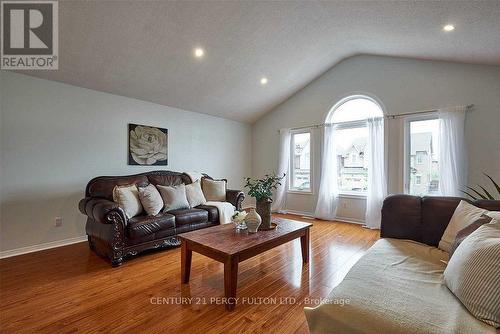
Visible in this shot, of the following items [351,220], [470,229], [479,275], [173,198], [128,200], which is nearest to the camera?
[479,275]

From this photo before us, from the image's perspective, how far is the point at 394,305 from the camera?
1.09m

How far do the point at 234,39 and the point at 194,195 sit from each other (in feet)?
8.19

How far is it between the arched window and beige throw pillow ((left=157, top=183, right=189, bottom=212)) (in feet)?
10.8

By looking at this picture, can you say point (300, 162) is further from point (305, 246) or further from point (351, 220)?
point (305, 246)

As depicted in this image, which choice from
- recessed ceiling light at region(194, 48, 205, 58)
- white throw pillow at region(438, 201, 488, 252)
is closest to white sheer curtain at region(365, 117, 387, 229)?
white throw pillow at region(438, 201, 488, 252)

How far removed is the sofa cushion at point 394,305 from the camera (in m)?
0.97

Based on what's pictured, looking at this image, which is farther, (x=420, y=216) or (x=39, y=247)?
(x=39, y=247)

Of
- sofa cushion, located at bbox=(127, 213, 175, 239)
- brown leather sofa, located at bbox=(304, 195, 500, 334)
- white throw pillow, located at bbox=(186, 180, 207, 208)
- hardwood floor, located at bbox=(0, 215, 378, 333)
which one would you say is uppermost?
white throw pillow, located at bbox=(186, 180, 207, 208)

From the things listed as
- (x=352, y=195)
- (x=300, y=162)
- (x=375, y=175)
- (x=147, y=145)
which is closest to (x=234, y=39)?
(x=147, y=145)

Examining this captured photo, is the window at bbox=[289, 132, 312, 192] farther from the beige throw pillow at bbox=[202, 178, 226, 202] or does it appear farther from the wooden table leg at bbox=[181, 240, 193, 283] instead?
the wooden table leg at bbox=[181, 240, 193, 283]

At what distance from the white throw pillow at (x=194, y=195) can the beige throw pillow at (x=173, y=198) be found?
0.17 meters

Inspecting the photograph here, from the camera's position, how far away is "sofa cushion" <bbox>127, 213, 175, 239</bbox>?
2766 millimetres

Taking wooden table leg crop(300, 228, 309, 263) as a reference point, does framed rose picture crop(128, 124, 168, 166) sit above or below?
above

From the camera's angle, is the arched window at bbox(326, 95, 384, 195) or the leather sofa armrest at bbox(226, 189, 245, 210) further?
the arched window at bbox(326, 95, 384, 195)
